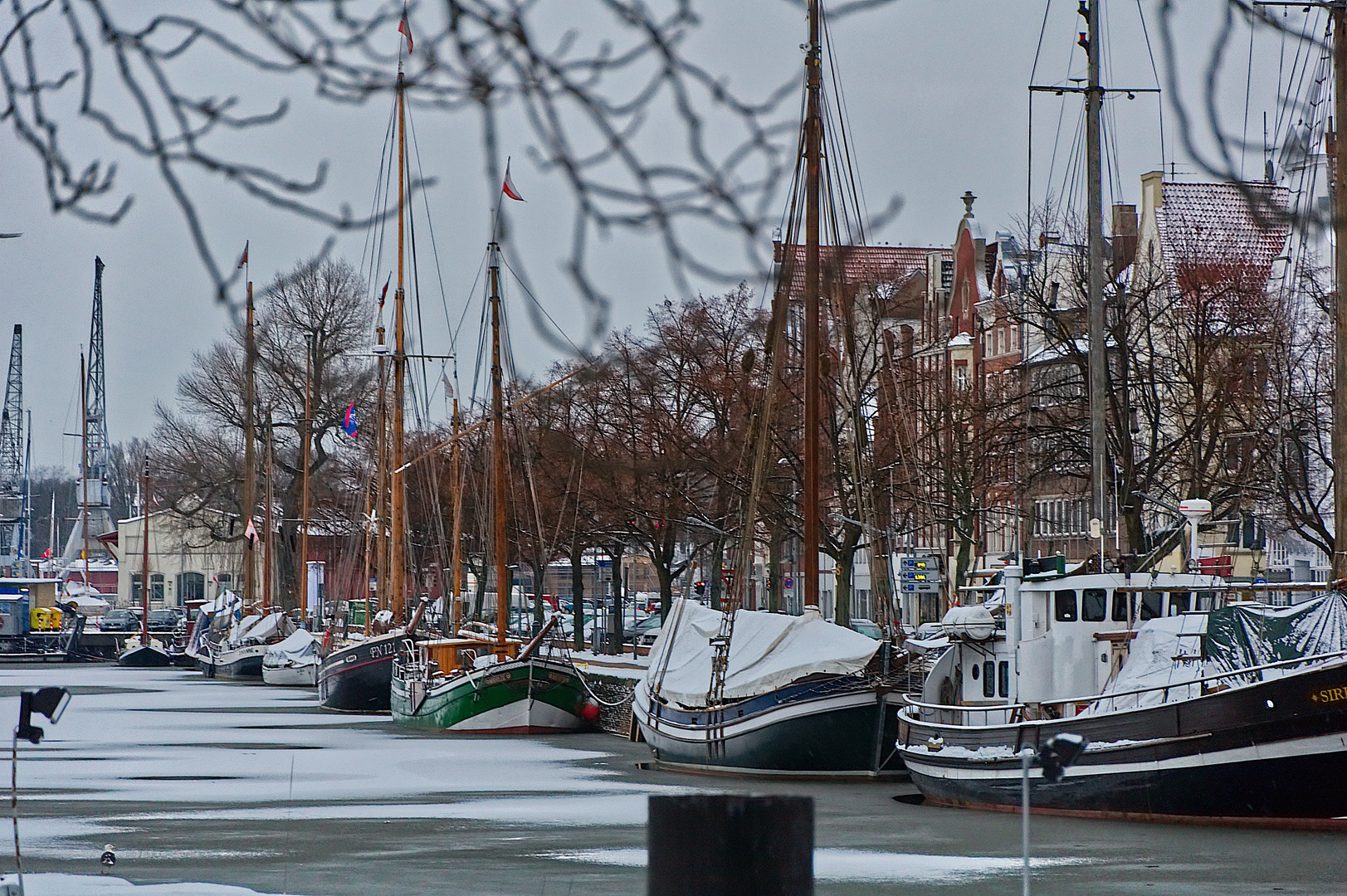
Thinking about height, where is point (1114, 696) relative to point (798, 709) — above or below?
above

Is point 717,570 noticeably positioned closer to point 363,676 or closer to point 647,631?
point 363,676

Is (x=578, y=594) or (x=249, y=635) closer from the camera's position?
(x=578, y=594)

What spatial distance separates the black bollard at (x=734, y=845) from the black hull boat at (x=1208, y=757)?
59.6 feet

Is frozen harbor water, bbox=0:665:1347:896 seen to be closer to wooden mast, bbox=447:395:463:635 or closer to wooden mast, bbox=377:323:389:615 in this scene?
wooden mast, bbox=447:395:463:635

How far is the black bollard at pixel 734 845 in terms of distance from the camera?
4906 millimetres

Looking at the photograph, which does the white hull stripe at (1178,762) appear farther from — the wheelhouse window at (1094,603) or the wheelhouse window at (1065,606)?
the wheelhouse window at (1094,603)

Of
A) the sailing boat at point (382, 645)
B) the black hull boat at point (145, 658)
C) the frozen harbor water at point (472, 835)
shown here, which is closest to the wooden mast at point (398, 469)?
the sailing boat at point (382, 645)

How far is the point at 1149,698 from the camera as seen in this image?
26078mm

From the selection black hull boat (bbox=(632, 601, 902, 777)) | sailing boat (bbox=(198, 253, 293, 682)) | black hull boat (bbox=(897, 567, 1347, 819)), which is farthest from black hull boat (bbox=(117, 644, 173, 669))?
black hull boat (bbox=(897, 567, 1347, 819))

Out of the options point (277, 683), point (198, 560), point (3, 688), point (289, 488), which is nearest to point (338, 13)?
point (3, 688)

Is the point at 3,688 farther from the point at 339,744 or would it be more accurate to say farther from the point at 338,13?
the point at 338,13

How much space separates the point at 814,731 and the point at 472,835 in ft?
32.2

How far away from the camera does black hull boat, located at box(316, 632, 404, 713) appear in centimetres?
5650

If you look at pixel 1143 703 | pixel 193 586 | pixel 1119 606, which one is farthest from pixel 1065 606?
pixel 193 586
